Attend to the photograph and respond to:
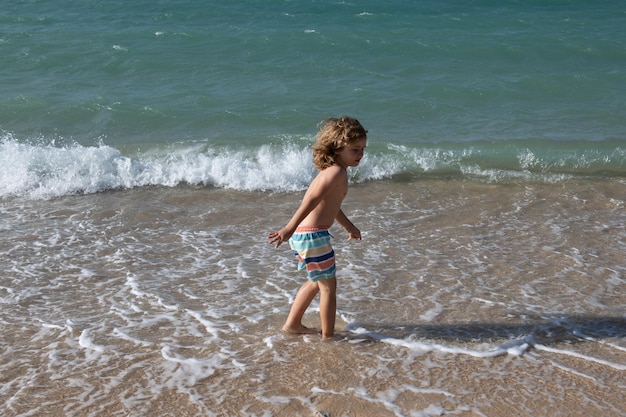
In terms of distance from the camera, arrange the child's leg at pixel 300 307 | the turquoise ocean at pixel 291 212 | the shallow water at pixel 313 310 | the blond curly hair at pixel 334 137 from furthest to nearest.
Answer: the child's leg at pixel 300 307 < the blond curly hair at pixel 334 137 < the turquoise ocean at pixel 291 212 < the shallow water at pixel 313 310

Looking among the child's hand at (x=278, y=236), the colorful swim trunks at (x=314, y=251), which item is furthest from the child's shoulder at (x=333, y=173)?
the child's hand at (x=278, y=236)

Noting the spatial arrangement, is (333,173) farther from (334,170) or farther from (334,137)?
(334,137)

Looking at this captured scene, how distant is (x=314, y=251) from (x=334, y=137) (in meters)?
0.65

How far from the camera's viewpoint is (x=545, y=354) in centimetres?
437

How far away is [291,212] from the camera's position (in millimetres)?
7531

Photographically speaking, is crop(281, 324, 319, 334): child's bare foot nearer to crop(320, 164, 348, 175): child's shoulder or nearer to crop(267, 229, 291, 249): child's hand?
crop(267, 229, 291, 249): child's hand

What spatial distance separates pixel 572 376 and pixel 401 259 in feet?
6.87

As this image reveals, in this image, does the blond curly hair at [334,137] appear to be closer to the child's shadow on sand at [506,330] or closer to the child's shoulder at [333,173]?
the child's shoulder at [333,173]

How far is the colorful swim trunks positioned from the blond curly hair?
0.39m

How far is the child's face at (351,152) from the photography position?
14.1 ft

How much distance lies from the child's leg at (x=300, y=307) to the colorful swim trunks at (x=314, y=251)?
15cm

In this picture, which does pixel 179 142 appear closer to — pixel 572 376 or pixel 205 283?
pixel 205 283

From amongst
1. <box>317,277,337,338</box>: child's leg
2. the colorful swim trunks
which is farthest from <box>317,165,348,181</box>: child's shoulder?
<box>317,277,337,338</box>: child's leg

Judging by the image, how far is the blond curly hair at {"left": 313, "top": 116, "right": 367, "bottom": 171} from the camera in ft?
13.9
